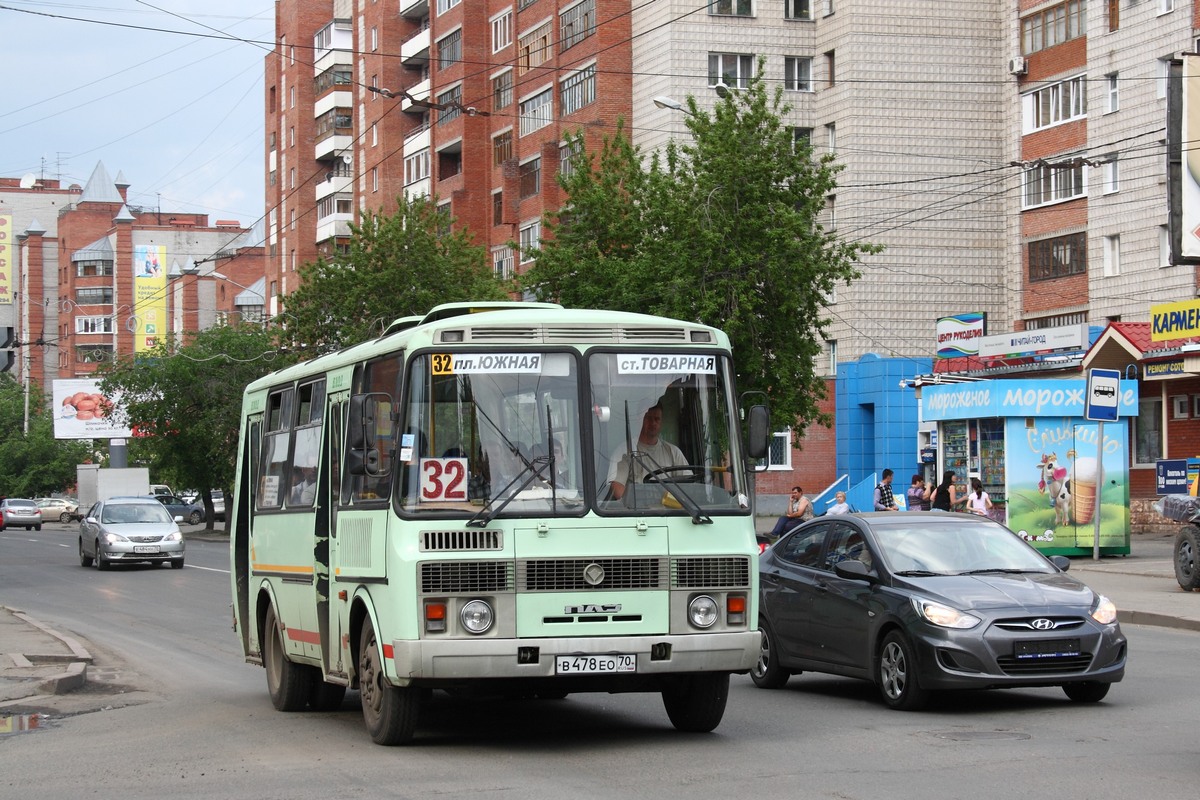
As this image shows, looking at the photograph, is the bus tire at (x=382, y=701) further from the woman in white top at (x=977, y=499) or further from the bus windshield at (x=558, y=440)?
the woman in white top at (x=977, y=499)

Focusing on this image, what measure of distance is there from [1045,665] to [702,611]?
9.53ft

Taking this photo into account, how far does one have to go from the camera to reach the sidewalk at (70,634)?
47.2 feet

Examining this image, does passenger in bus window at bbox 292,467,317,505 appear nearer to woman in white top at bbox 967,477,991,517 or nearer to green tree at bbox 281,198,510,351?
woman in white top at bbox 967,477,991,517

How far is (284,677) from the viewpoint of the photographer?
1287 centimetres

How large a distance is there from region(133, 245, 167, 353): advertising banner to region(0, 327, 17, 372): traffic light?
404 ft

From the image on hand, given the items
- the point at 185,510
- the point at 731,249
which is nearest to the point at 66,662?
the point at 731,249

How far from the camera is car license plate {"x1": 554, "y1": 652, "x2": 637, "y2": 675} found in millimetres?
9750

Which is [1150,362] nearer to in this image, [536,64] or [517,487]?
[536,64]

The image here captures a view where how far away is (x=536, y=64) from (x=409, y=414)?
5431cm

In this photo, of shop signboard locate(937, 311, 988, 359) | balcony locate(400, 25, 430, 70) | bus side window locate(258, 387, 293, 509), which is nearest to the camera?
bus side window locate(258, 387, 293, 509)

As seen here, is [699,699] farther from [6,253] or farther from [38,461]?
[6,253]

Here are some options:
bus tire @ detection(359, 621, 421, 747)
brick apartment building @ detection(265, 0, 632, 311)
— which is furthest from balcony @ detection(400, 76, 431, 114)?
bus tire @ detection(359, 621, 421, 747)

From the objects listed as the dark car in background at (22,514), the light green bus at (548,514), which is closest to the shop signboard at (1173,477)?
the light green bus at (548,514)

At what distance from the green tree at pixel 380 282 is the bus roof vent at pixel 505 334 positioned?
124ft
